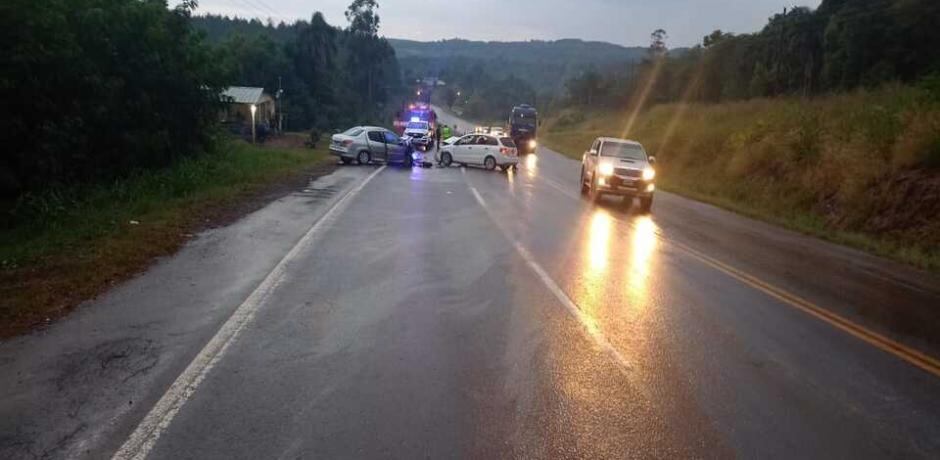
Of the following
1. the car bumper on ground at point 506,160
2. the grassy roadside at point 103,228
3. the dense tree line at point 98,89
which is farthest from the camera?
the car bumper on ground at point 506,160

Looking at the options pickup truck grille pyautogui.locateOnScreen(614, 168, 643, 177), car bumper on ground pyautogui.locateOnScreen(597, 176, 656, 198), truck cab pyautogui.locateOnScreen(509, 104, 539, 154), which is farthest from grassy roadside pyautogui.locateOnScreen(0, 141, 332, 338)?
truck cab pyautogui.locateOnScreen(509, 104, 539, 154)

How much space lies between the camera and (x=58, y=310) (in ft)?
25.6

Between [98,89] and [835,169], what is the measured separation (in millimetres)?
19444

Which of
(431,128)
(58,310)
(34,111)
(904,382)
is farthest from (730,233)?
(431,128)

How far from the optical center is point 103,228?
12711 mm

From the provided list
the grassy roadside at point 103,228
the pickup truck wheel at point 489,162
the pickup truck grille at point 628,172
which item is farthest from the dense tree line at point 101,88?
the pickup truck grille at point 628,172

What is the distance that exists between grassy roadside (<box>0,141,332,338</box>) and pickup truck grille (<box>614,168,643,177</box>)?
30.5 feet

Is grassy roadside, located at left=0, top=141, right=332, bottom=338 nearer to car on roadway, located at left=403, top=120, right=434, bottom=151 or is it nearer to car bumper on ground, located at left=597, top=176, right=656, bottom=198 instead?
car bumper on ground, located at left=597, top=176, right=656, bottom=198

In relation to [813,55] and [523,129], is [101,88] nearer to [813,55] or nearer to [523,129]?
[523,129]

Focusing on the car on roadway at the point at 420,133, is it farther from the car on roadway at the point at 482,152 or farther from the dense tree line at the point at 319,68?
the dense tree line at the point at 319,68

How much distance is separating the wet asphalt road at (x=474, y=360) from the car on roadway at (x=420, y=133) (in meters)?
37.4

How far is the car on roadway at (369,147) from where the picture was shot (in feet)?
107

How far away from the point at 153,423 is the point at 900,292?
10.1m

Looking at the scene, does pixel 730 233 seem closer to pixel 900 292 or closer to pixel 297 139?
pixel 900 292
